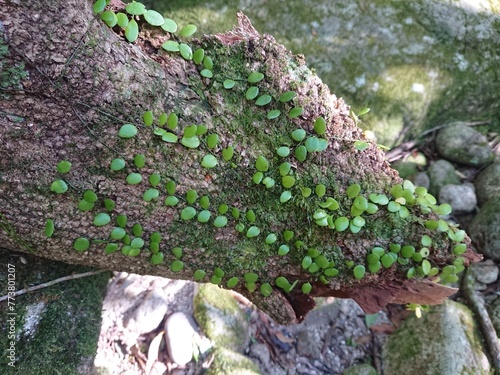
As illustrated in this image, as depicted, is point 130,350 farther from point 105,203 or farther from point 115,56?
point 115,56

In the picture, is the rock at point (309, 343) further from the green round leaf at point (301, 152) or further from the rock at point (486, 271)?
the green round leaf at point (301, 152)

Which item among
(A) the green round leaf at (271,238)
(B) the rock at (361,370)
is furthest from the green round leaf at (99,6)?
(B) the rock at (361,370)

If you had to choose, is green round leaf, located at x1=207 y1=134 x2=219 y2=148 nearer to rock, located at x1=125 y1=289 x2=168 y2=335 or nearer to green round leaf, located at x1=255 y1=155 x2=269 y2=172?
green round leaf, located at x1=255 y1=155 x2=269 y2=172

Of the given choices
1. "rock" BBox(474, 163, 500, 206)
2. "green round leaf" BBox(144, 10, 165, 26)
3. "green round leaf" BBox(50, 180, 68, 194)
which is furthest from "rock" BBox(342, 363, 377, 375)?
"green round leaf" BBox(144, 10, 165, 26)

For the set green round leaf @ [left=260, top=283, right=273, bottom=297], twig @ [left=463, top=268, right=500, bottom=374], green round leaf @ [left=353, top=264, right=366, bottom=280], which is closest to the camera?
green round leaf @ [left=353, top=264, right=366, bottom=280]

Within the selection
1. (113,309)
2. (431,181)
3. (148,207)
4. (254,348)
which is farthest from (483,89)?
(113,309)

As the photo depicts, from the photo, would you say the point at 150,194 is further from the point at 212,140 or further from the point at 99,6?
the point at 99,6
